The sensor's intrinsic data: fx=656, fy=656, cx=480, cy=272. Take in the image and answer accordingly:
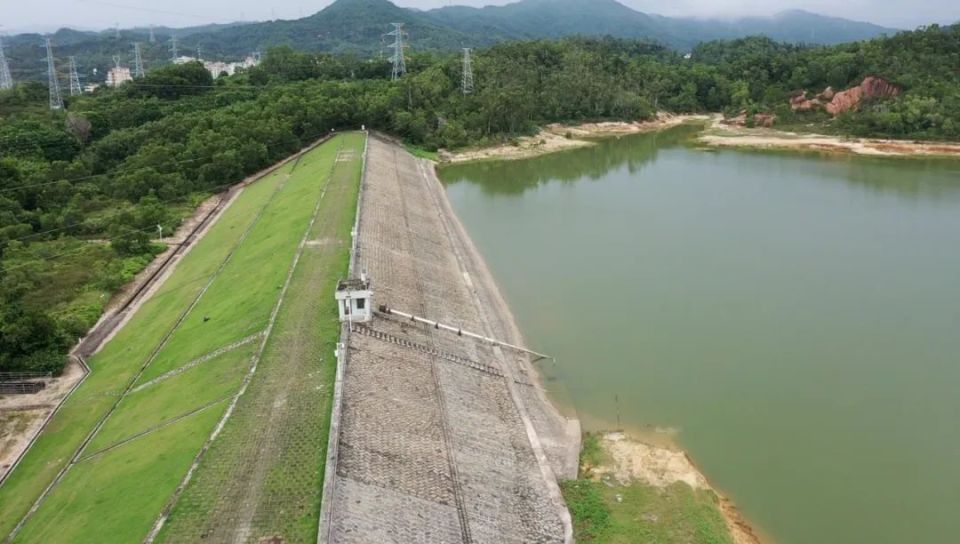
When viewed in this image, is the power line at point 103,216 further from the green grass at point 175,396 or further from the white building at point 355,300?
the white building at point 355,300

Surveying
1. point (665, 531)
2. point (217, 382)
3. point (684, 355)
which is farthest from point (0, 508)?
point (684, 355)

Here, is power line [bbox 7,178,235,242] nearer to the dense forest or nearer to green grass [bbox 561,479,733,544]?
the dense forest

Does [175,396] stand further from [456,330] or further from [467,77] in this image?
[467,77]

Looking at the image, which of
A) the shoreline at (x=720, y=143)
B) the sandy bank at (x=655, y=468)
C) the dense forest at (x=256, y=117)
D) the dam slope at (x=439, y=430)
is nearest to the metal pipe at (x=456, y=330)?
the dam slope at (x=439, y=430)

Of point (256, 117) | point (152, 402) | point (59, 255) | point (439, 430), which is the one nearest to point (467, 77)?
point (256, 117)

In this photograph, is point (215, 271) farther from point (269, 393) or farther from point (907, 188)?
point (907, 188)

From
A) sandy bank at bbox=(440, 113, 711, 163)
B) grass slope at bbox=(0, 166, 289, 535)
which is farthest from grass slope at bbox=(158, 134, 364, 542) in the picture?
sandy bank at bbox=(440, 113, 711, 163)
